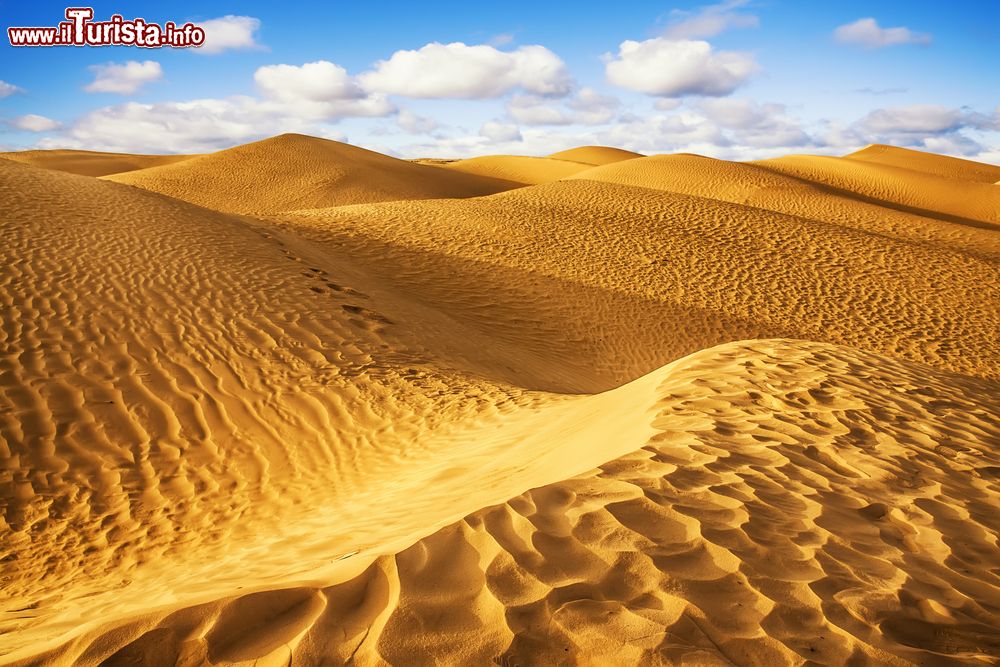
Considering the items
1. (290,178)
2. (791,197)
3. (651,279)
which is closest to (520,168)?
(290,178)

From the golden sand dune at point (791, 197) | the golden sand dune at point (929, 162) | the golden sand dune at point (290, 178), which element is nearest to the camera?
the golden sand dune at point (791, 197)

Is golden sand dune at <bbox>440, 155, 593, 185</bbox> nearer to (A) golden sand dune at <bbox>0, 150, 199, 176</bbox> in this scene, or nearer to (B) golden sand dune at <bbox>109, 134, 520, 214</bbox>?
(B) golden sand dune at <bbox>109, 134, 520, 214</bbox>

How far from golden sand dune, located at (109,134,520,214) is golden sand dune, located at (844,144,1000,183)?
3146 centimetres

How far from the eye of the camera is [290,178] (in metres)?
35.2

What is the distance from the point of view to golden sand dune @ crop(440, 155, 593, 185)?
48.9 metres

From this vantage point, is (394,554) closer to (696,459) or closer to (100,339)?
(696,459)

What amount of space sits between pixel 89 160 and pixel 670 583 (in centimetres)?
5981

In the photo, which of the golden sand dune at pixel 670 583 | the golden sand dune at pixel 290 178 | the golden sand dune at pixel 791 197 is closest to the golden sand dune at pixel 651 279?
the golden sand dune at pixel 791 197

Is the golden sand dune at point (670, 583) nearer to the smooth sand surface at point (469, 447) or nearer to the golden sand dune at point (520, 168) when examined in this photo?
the smooth sand surface at point (469, 447)

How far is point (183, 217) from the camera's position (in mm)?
12922

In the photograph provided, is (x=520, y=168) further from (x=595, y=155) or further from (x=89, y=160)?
(x=89, y=160)

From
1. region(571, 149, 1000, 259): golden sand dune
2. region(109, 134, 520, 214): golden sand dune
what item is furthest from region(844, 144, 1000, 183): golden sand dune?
region(109, 134, 520, 214): golden sand dune

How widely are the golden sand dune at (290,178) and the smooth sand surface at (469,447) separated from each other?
56.9 feet

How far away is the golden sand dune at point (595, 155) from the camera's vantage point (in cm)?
6316
